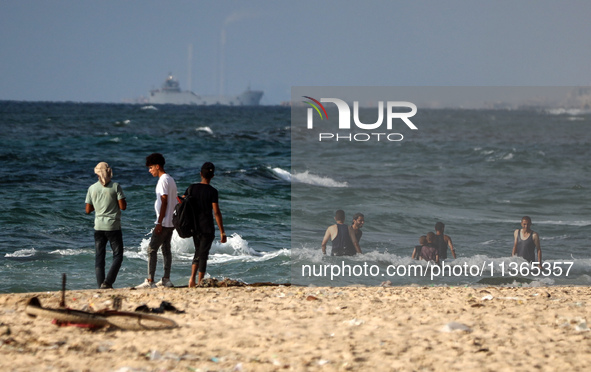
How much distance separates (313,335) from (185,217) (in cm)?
239

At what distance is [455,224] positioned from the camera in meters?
15.3

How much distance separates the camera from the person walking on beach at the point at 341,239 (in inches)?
422

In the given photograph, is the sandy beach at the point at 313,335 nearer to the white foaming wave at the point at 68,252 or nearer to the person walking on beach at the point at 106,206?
the person walking on beach at the point at 106,206

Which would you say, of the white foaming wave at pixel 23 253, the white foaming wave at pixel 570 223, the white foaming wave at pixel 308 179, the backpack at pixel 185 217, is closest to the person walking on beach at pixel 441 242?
the backpack at pixel 185 217

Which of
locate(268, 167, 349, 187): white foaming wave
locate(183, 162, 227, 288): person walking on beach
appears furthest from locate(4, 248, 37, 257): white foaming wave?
locate(268, 167, 349, 187): white foaming wave

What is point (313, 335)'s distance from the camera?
554 centimetres

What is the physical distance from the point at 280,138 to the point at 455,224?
98.0ft

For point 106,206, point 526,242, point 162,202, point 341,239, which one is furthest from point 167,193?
point 526,242

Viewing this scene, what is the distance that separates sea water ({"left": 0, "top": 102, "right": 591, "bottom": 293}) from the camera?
1080 cm

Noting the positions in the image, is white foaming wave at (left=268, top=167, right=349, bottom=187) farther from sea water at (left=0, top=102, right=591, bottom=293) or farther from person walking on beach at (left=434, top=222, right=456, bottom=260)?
person walking on beach at (left=434, top=222, right=456, bottom=260)

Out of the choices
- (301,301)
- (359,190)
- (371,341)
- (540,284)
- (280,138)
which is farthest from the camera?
(280,138)

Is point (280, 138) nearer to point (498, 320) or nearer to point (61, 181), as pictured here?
point (61, 181)

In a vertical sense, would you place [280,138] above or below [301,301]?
above

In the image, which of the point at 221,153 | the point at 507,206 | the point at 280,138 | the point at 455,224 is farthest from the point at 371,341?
the point at 280,138
